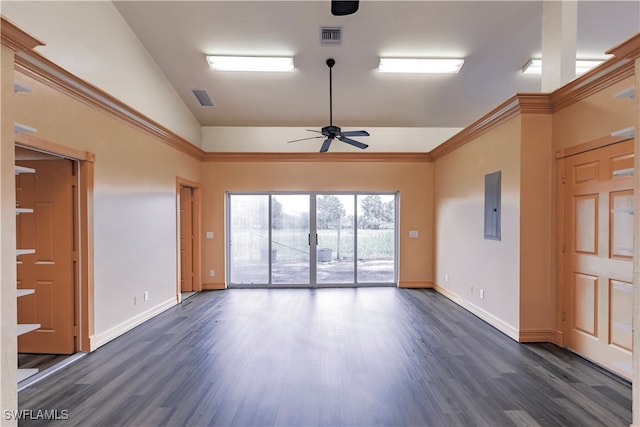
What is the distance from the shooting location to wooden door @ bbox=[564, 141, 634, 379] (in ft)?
9.04

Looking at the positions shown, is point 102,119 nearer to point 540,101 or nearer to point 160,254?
point 160,254

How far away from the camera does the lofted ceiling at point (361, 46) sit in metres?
3.97

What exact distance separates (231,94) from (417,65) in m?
3.19

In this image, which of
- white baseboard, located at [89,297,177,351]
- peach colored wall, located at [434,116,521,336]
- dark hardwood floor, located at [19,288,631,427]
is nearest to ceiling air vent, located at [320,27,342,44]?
peach colored wall, located at [434,116,521,336]

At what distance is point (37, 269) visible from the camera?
3291 mm

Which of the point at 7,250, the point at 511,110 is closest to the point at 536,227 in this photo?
the point at 511,110

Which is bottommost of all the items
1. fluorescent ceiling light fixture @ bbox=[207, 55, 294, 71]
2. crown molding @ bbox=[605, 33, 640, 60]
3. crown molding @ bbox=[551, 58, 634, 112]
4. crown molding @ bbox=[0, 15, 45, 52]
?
crown molding @ bbox=[0, 15, 45, 52]

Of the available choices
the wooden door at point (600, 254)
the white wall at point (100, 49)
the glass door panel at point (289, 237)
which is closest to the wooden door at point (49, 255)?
the white wall at point (100, 49)

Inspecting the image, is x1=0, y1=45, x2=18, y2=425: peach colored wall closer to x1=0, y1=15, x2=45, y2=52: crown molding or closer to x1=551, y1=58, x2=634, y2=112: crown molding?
x1=0, y1=15, x2=45, y2=52: crown molding

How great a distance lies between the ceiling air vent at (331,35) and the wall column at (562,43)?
8.31ft

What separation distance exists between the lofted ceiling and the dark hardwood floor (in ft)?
A: 12.6

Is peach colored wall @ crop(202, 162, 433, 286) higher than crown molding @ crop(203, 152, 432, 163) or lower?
lower

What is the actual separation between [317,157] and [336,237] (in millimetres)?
1730

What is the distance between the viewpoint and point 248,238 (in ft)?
21.7
